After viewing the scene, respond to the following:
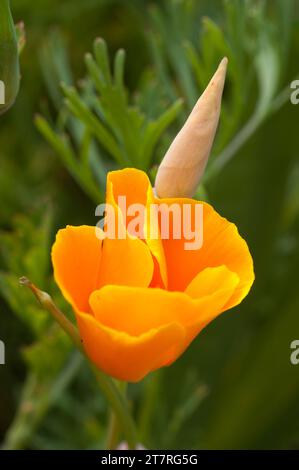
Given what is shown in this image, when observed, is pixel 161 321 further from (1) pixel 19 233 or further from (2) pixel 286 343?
(2) pixel 286 343

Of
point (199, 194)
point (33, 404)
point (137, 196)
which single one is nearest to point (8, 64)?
point (137, 196)

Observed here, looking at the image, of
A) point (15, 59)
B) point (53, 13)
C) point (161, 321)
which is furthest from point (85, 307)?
point (53, 13)

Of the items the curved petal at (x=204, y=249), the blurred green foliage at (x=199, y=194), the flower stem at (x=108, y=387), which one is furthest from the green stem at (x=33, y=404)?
the curved petal at (x=204, y=249)

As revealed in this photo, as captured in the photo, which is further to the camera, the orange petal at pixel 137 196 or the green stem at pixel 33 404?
the green stem at pixel 33 404

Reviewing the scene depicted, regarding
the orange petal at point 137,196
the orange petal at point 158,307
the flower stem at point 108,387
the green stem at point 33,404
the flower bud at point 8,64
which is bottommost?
the green stem at point 33,404

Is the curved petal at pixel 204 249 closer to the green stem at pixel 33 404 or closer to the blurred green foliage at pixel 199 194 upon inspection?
the blurred green foliage at pixel 199 194

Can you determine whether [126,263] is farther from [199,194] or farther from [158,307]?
[199,194]

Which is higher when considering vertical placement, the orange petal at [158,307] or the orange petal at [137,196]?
the orange petal at [137,196]
